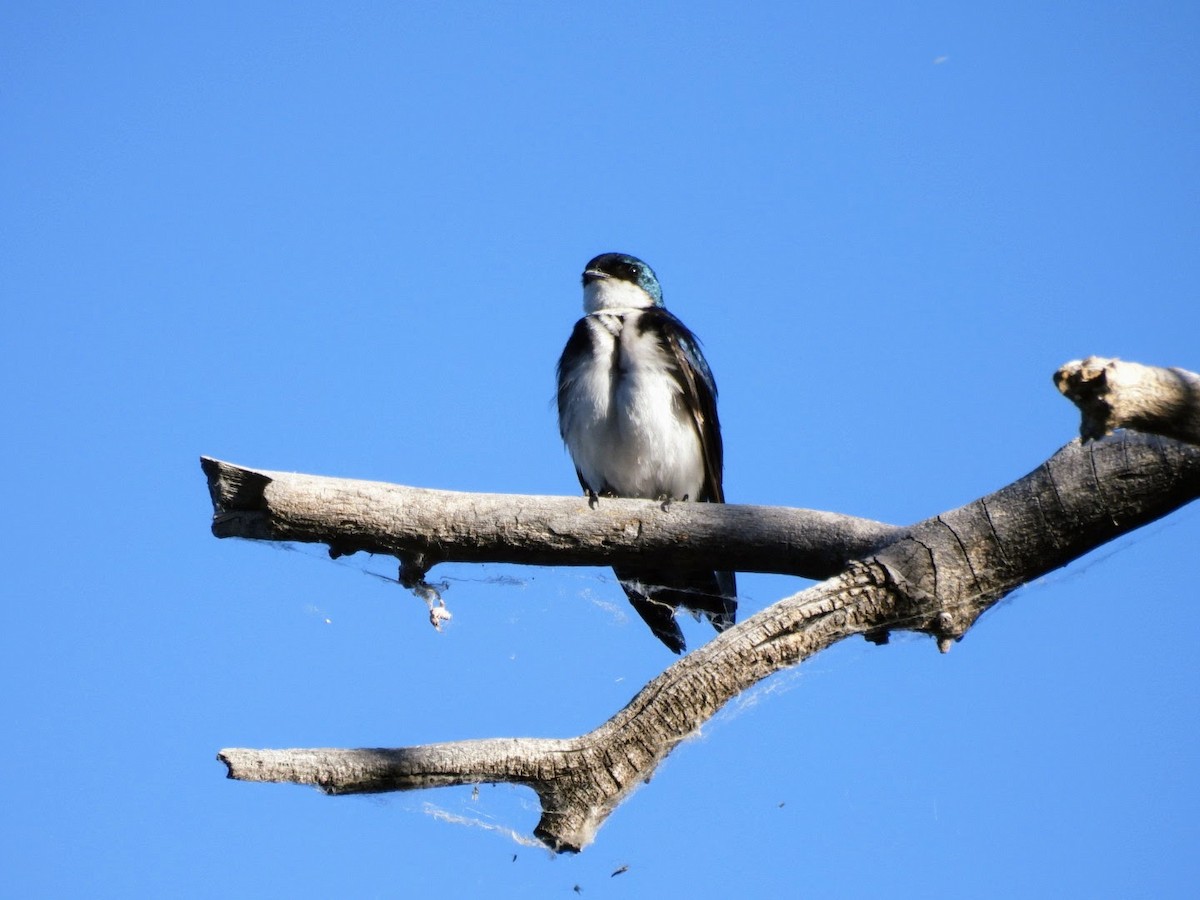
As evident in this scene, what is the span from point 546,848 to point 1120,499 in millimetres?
1878

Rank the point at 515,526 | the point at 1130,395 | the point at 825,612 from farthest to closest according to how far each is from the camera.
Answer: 1. the point at 515,526
2. the point at 825,612
3. the point at 1130,395

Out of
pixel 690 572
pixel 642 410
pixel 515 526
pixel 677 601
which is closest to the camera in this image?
pixel 515 526

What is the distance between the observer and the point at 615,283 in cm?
771

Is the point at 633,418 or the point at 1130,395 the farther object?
the point at 633,418

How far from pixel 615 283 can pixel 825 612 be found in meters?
4.15

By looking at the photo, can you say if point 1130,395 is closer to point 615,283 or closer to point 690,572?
point 690,572

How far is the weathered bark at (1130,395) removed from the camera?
2916 millimetres

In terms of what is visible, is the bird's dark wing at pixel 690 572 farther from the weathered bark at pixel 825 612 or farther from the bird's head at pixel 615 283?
the weathered bark at pixel 825 612

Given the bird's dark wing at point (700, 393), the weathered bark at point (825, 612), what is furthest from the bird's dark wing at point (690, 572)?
the weathered bark at point (825, 612)

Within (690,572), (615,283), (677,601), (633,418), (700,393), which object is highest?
(615,283)

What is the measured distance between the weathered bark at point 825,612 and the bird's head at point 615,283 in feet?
12.1

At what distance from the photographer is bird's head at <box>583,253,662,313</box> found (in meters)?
7.67

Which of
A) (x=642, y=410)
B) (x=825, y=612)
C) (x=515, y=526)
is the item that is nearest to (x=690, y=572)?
(x=515, y=526)

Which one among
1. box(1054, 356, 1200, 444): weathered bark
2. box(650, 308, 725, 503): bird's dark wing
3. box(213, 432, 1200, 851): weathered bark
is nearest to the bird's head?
box(650, 308, 725, 503): bird's dark wing
